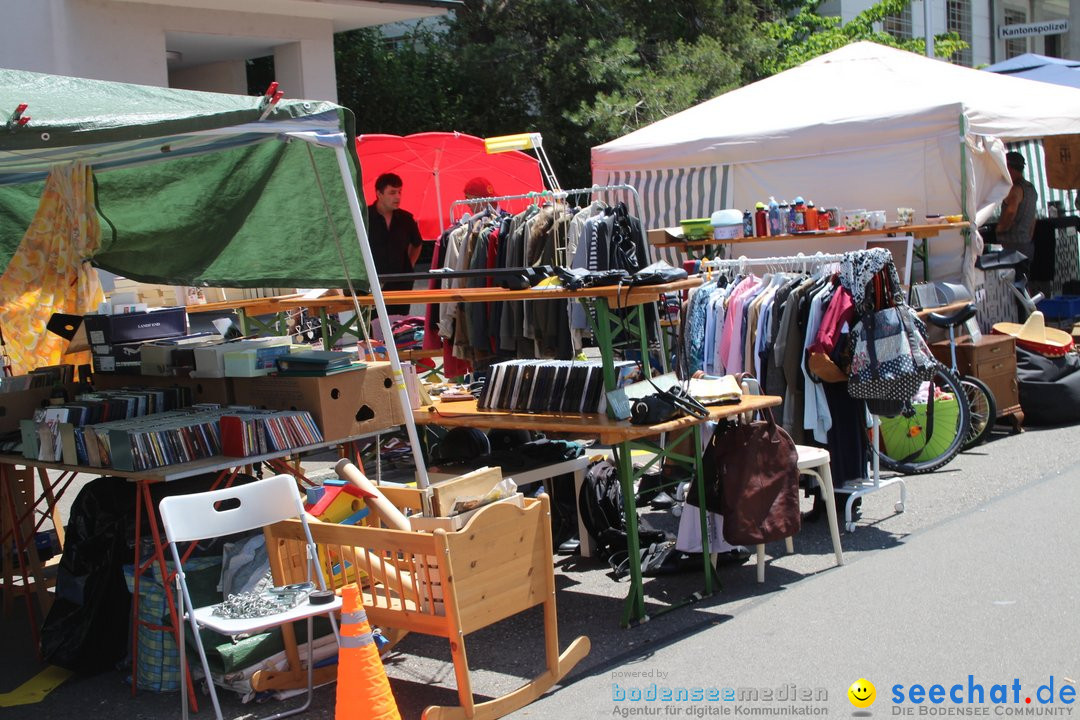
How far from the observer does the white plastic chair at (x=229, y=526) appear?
4.29m

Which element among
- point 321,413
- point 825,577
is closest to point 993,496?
point 825,577

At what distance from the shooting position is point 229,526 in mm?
4625

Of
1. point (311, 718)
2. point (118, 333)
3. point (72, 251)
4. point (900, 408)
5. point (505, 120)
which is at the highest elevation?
point (505, 120)

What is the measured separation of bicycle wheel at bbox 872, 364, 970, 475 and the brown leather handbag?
251 centimetres

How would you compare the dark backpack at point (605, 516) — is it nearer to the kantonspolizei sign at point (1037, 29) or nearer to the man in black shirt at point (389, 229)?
the man in black shirt at point (389, 229)

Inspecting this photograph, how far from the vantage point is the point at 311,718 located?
4586 millimetres

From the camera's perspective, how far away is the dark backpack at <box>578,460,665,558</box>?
6.38 meters

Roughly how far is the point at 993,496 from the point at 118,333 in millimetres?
5318

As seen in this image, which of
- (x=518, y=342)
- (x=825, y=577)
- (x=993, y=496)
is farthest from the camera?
(x=518, y=342)

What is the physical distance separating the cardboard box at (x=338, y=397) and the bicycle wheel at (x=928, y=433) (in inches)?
151

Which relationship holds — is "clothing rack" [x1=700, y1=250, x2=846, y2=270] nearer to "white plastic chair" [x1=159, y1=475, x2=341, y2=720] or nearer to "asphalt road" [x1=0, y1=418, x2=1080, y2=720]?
"asphalt road" [x1=0, y1=418, x2=1080, y2=720]

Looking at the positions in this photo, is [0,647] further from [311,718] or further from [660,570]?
[660,570]

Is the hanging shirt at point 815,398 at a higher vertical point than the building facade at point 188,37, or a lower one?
lower

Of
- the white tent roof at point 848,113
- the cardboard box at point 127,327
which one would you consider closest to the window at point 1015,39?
the white tent roof at point 848,113
